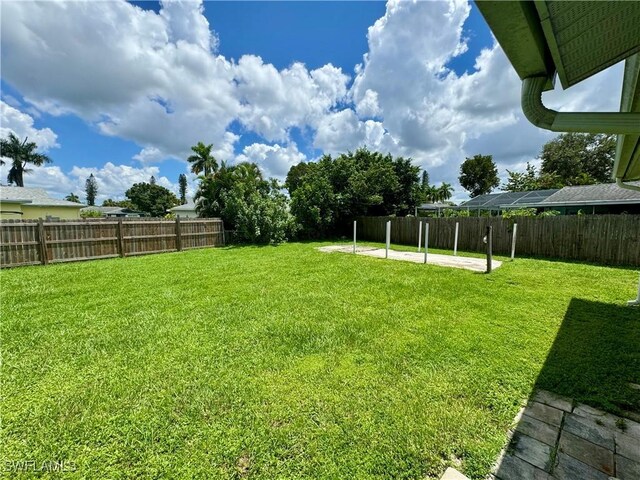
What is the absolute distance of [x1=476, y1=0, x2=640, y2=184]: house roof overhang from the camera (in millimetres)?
1066

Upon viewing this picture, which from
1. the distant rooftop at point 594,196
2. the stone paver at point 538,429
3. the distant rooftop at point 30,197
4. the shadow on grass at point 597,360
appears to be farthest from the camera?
the distant rooftop at point 30,197

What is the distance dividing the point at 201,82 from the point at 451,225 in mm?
12505

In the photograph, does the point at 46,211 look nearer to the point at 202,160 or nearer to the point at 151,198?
the point at 202,160

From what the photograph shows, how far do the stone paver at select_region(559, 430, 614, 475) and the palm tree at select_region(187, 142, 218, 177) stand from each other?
21.3m

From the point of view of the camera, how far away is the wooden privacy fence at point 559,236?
7148 mm

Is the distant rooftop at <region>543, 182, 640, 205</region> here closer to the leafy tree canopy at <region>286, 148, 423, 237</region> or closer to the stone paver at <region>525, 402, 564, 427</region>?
the leafy tree canopy at <region>286, 148, 423, 237</region>

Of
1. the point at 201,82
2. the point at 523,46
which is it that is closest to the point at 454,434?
the point at 523,46

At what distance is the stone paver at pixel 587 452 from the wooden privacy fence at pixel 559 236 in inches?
347

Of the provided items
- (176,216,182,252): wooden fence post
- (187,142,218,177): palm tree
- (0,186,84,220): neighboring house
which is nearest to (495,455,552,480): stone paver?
(176,216,182,252): wooden fence post

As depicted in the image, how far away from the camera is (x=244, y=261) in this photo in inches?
329

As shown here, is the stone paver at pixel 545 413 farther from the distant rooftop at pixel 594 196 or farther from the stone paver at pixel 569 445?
the distant rooftop at pixel 594 196

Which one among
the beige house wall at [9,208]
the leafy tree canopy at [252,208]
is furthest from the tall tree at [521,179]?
the beige house wall at [9,208]

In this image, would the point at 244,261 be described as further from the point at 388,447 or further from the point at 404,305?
the point at 388,447

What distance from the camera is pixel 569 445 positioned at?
1605mm
